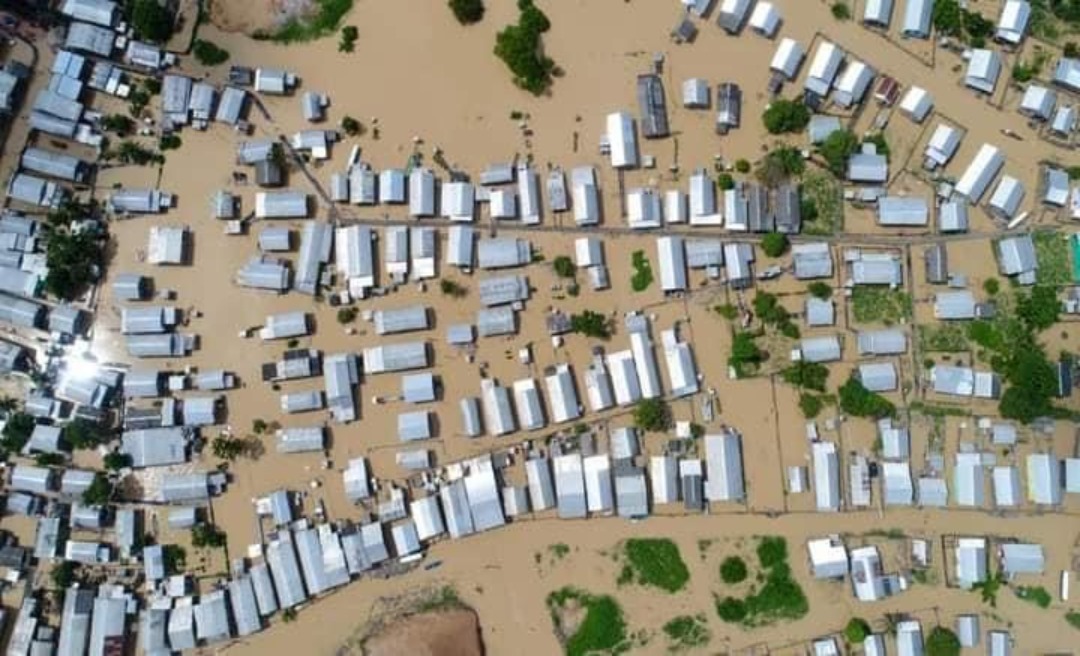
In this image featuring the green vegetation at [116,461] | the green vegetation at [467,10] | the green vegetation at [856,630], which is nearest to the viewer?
the green vegetation at [116,461]

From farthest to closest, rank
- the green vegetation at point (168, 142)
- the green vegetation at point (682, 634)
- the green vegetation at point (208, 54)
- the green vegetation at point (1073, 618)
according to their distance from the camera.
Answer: the green vegetation at point (208, 54), the green vegetation at point (168, 142), the green vegetation at point (1073, 618), the green vegetation at point (682, 634)

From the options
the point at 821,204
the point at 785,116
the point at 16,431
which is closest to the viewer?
the point at 16,431

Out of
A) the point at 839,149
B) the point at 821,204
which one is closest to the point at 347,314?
the point at 821,204

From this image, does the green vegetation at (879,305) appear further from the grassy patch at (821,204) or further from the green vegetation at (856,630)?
the green vegetation at (856,630)

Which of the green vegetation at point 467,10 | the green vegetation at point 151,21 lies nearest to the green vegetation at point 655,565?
the green vegetation at point 467,10

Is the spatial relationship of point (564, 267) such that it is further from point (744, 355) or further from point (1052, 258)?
point (1052, 258)

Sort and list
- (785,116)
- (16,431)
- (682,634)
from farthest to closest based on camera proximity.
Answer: (785,116) → (682,634) → (16,431)

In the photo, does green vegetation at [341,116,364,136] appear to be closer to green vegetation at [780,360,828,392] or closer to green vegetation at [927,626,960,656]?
green vegetation at [780,360,828,392]

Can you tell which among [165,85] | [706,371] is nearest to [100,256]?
[165,85]
